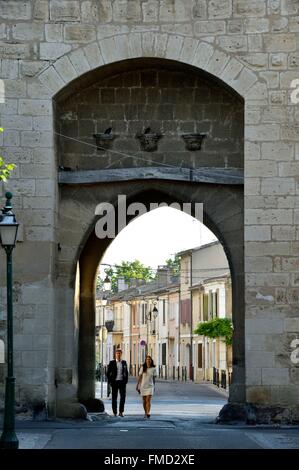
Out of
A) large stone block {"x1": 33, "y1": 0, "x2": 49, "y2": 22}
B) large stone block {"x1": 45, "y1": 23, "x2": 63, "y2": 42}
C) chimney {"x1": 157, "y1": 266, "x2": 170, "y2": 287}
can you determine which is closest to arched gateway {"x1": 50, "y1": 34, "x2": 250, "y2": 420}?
large stone block {"x1": 45, "y1": 23, "x2": 63, "y2": 42}

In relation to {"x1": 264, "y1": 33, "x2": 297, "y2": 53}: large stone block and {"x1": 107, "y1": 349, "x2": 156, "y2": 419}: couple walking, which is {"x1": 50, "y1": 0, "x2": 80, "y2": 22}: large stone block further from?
{"x1": 107, "y1": 349, "x2": 156, "y2": 419}: couple walking

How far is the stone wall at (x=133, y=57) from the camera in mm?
20984

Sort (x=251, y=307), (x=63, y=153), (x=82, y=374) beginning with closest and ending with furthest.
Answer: (x=251, y=307), (x=63, y=153), (x=82, y=374)

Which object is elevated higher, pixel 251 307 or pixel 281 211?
pixel 281 211

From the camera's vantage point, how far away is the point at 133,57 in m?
21.3

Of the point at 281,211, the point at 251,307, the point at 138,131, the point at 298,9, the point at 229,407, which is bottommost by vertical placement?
the point at 229,407

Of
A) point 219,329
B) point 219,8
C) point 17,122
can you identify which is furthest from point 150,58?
point 219,329

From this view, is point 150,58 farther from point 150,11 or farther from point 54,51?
point 54,51

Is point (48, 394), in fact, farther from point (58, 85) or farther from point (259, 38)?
point (259, 38)

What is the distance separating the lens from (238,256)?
22391 millimetres

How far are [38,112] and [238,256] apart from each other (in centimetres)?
418

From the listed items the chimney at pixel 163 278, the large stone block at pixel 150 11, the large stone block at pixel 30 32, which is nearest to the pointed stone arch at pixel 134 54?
the large stone block at pixel 150 11

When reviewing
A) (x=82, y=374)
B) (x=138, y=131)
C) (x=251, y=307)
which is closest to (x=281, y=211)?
(x=251, y=307)

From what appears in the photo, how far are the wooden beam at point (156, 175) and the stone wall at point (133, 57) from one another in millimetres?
763
